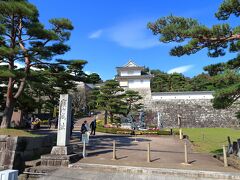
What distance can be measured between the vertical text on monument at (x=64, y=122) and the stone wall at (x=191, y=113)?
25.7m

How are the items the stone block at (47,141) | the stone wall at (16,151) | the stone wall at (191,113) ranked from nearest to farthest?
the stone wall at (16,151), the stone block at (47,141), the stone wall at (191,113)

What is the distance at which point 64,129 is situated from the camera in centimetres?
816

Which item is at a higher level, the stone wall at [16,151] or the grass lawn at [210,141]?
the stone wall at [16,151]

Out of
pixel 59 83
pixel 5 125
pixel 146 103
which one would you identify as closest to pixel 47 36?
pixel 59 83

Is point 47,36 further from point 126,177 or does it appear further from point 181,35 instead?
point 126,177

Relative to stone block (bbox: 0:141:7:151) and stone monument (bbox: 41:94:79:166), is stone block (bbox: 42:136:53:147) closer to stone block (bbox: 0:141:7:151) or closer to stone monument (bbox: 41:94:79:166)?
stone monument (bbox: 41:94:79:166)

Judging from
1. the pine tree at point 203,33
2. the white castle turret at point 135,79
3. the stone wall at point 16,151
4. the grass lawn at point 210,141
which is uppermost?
the white castle turret at point 135,79

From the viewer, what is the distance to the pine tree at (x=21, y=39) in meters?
8.70

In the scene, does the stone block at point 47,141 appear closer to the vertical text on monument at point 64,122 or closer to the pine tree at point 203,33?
the vertical text on monument at point 64,122

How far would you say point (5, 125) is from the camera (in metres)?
9.59

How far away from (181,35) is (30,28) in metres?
5.87

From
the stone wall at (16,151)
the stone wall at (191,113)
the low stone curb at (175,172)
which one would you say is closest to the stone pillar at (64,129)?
the stone wall at (16,151)

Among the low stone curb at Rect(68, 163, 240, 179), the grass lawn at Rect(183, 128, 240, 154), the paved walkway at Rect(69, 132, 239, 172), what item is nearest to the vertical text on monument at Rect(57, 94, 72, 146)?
the paved walkway at Rect(69, 132, 239, 172)

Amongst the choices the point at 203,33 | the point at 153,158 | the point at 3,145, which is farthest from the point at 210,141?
the point at 3,145
